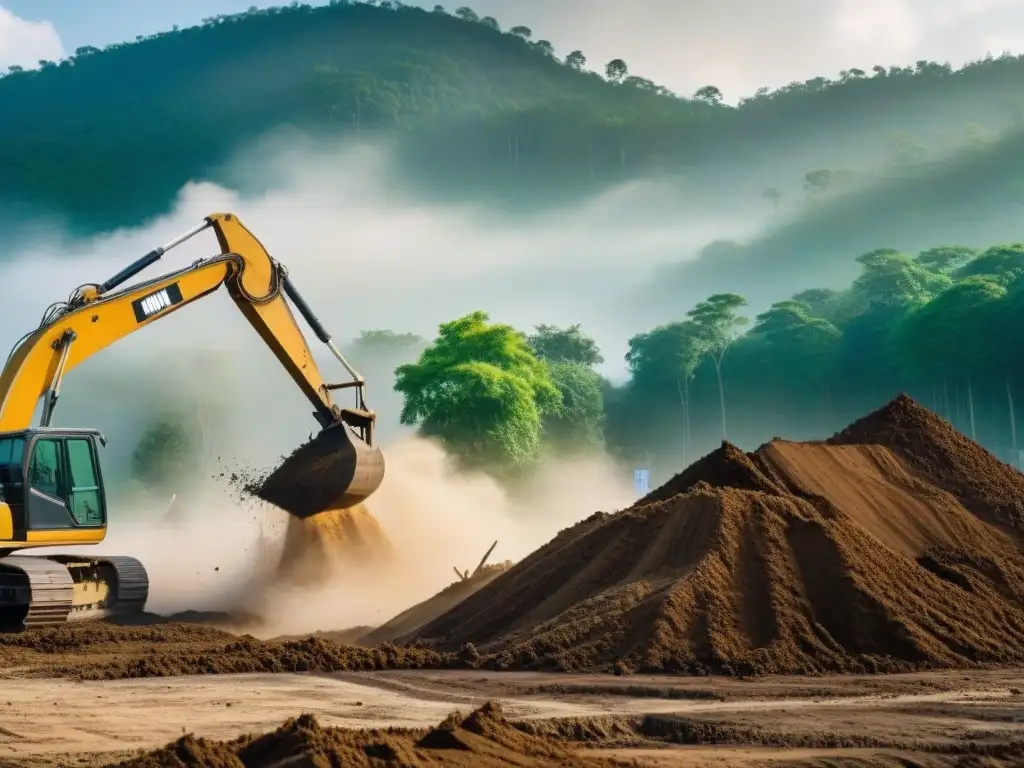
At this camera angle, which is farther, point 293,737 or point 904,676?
point 904,676

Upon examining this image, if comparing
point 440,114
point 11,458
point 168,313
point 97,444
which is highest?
point 440,114

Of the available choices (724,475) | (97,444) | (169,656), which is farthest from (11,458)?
(724,475)

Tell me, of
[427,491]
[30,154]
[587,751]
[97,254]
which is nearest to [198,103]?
[30,154]

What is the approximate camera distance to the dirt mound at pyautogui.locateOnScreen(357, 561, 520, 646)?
21.3m

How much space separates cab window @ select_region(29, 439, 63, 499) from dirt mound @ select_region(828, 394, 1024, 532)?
14.5 metres

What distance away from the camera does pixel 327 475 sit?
1997 cm

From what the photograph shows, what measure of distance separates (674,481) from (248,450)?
6637 centimetres

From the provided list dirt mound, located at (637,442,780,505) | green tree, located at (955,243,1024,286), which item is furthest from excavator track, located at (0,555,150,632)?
green tree, located at (955,243,1024,286)

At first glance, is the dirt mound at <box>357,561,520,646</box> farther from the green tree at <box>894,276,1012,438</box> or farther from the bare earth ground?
the green tree at <box>894,276,1012,438</box>

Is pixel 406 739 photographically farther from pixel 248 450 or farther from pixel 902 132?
pixel 902 132

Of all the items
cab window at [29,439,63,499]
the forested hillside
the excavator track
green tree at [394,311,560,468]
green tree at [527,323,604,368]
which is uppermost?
the forested hillside

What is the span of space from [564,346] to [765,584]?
228 feet

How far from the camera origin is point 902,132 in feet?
417

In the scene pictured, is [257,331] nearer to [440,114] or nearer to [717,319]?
[717,319]
